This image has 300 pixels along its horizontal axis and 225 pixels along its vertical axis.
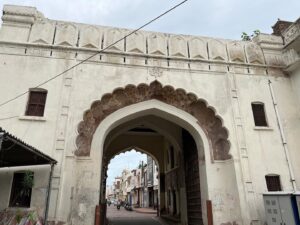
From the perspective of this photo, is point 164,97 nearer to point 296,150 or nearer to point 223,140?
point 223,140

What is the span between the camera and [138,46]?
1034 centimetres

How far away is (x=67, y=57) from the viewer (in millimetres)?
9547

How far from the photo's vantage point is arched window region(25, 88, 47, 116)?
8.68 meters

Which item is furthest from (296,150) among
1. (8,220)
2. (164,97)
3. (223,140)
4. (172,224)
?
(8,220)

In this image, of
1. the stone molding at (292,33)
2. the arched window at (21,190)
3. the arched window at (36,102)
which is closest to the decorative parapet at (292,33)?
the stone molding at (292,33)

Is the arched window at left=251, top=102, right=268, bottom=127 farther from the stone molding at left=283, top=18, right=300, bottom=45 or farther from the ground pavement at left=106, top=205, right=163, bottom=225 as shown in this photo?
the ground pavement at left=106, top=205, right=163, bottom=225

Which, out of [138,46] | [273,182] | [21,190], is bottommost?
[21,190]

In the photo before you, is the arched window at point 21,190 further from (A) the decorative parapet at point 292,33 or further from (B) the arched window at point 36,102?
(A) the decorative parapet at point 292,33

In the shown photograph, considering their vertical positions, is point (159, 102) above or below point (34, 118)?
above

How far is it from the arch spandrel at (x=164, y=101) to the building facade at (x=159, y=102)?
0.13 ft

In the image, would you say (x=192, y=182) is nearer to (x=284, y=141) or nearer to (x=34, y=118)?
(x=284, y=141)

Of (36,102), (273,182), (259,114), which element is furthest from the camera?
(259,114)

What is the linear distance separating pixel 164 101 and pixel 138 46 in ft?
8.00

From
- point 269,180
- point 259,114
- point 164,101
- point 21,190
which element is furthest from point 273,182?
point 21,190
